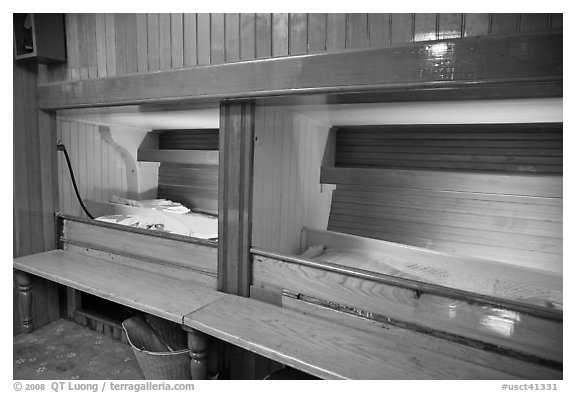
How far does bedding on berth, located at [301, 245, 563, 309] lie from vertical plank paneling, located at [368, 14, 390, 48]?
1259 mm

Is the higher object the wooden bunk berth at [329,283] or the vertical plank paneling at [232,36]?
the vertical plank paneling at [232,36]

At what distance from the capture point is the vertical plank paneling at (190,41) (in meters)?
2.13

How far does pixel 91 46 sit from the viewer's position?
261 centimetres

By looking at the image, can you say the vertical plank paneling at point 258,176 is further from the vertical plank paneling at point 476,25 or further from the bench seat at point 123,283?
the vertical plank paneling at point 476,25

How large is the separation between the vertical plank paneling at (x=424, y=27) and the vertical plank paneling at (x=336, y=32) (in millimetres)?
316

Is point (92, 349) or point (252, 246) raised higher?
point (252, 246)

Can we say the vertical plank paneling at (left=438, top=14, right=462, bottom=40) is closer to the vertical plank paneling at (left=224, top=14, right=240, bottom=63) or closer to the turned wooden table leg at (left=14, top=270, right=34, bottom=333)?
the vertical plank paneling at (left=224, top=14, right=240, bottom=63)

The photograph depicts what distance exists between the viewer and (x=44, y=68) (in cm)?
286

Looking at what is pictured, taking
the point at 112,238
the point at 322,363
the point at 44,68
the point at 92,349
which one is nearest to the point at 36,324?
the point at 92,349

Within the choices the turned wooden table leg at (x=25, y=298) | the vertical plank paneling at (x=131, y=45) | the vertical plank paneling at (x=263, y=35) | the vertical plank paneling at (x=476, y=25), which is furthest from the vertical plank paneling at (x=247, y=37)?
the turned wooden table leg at (x=25, y=298)

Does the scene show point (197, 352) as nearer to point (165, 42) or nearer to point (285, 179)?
point (285, 179)

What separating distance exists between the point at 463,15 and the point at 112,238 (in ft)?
8.43

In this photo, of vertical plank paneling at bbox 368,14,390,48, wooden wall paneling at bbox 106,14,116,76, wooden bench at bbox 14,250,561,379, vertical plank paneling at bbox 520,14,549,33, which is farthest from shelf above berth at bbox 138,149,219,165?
vertical plank paneling at bbox 520,14,549,33
